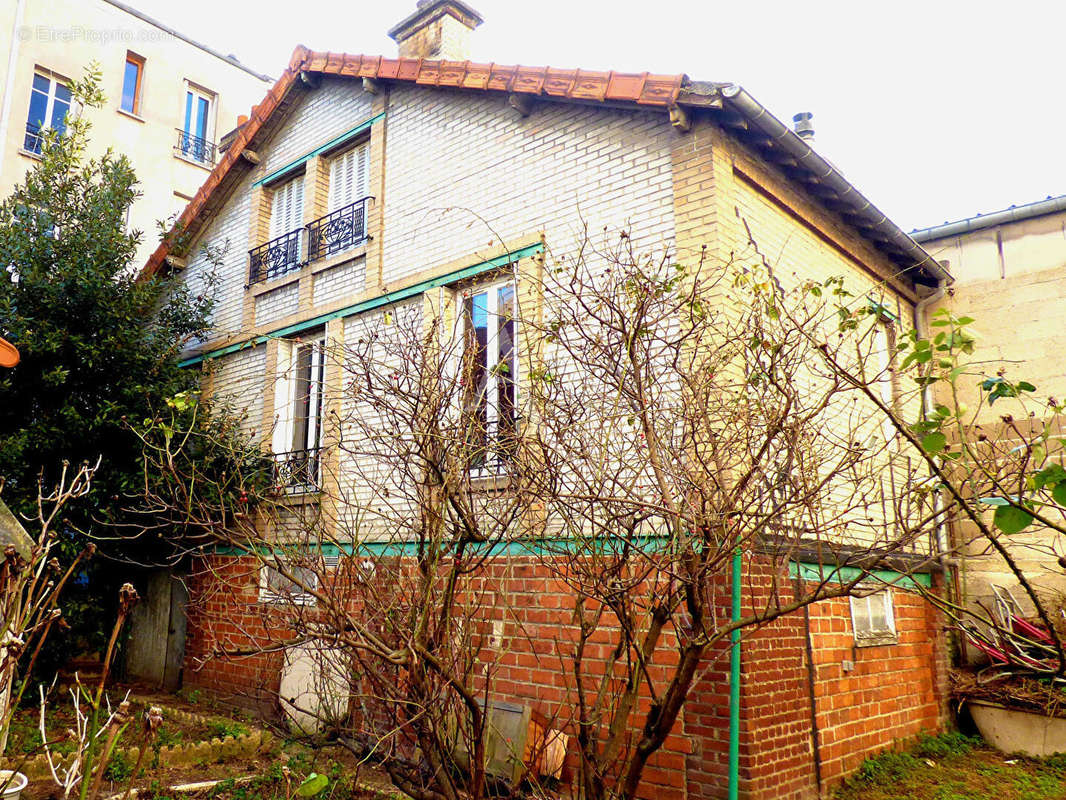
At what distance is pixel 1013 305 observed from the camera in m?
10.2

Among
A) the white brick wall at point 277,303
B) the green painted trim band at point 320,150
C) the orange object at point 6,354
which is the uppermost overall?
the green painted trim band at point 320,150

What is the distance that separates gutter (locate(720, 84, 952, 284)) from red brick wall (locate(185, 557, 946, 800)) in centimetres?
327

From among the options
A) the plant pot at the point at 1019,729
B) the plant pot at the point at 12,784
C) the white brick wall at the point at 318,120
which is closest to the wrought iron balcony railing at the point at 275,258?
the white brick wall at the point at 318,120

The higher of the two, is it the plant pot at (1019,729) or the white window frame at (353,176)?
the white window frame at (353,176)

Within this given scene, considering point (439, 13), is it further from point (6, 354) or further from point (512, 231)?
point (6, 354)

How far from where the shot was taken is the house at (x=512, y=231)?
6.62 meters

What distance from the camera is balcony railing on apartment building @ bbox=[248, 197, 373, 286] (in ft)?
34.8

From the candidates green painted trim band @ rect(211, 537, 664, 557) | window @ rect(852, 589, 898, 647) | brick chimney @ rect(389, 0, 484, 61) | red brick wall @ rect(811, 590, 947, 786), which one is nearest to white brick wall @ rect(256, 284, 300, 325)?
green painted trim band @ rect(211, 537, 664, 557)

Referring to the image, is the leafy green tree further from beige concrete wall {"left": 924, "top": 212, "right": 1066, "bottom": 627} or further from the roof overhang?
beige concrete wall {"left": 924, "top": 212, "right": 1066, "bottom": 627}

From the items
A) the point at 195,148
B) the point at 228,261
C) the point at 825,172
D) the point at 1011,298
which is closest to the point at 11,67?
the point at 195,148

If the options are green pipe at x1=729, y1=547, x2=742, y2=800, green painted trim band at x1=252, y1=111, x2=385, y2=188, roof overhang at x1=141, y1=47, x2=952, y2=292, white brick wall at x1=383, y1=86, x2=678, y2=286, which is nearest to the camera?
green pipe at x1=729, y1=547, x2=742, y2=800

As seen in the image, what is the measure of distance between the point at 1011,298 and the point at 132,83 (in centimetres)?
1993

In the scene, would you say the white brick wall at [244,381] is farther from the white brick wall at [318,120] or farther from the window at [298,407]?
the white brick wall at [318,120]

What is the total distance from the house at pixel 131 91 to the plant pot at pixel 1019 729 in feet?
56.9
